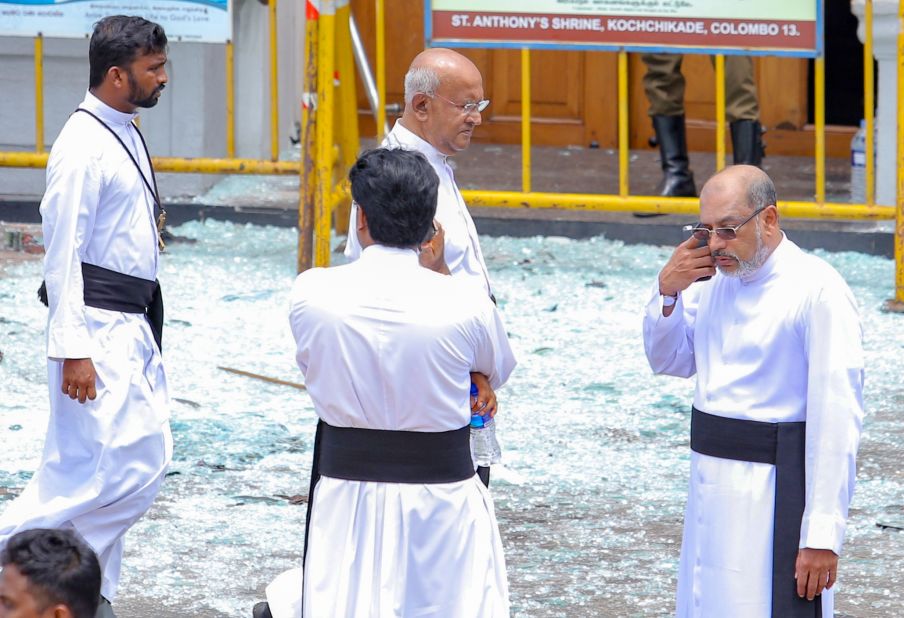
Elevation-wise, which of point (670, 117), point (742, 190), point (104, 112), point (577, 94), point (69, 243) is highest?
point (577, 94)

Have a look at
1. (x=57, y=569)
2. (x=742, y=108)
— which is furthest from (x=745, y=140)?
(x=57, y=569)

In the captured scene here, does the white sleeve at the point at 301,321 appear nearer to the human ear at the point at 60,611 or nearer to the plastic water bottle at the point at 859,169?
the human ear at the point at 60,611

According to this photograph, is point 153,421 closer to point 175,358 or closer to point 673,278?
point 673,278

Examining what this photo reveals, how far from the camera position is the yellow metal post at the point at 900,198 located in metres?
8.48

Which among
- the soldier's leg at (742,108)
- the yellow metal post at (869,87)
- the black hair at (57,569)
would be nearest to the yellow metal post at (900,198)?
the yellow metal post at (869,87)

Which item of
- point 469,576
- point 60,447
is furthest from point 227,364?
point 469,576

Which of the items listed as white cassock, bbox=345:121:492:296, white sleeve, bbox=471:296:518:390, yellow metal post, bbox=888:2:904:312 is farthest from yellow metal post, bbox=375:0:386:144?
white sleeve, bbox=471:296:518:390

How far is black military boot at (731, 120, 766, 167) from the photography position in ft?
33.7

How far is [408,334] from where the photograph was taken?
3.67 m

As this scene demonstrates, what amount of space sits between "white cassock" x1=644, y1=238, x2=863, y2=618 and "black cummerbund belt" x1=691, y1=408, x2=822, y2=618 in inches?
0.8

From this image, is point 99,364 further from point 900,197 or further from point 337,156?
point 900,197

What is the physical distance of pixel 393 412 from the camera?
3.72 meters

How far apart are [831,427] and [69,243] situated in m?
2.16

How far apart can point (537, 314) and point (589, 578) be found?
11.3ft
